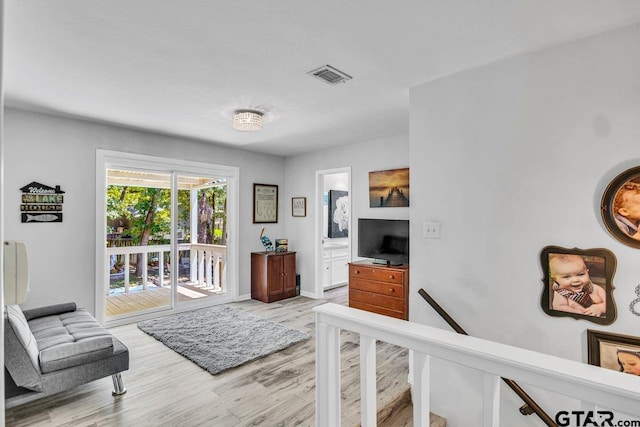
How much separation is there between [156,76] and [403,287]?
317 cm

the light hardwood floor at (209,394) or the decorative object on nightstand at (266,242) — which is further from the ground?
the decorative object on nightstand at (266,242)

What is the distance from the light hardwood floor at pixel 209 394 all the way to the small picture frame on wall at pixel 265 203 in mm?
2617

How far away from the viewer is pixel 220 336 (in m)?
3.70

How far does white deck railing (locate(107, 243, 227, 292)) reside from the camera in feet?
14.4

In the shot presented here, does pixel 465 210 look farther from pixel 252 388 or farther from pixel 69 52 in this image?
pixel 69 52

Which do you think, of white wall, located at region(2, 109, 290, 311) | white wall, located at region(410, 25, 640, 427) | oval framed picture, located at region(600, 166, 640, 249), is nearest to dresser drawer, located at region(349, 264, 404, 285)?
white wall, located at region(410, 25, 640, 427)

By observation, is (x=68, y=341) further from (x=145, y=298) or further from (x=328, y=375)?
(x=328, y=375)

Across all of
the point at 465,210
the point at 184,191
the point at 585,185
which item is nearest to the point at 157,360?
the point at 184,191

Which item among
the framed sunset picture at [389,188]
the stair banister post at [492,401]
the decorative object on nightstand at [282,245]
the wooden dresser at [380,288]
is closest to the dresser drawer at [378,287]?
the wooden dresser at [380,288]

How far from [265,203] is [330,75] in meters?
3.46

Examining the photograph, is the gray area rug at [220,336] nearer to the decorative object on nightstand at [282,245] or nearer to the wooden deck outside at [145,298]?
the wooden deck outside at [145,298]

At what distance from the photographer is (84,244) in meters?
3.71

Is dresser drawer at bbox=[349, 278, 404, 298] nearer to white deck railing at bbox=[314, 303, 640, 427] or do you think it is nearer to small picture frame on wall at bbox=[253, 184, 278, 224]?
small picture frame on wall at bbox=[253, 184, 278, 224]

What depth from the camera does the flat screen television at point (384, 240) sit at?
13.2 ft
